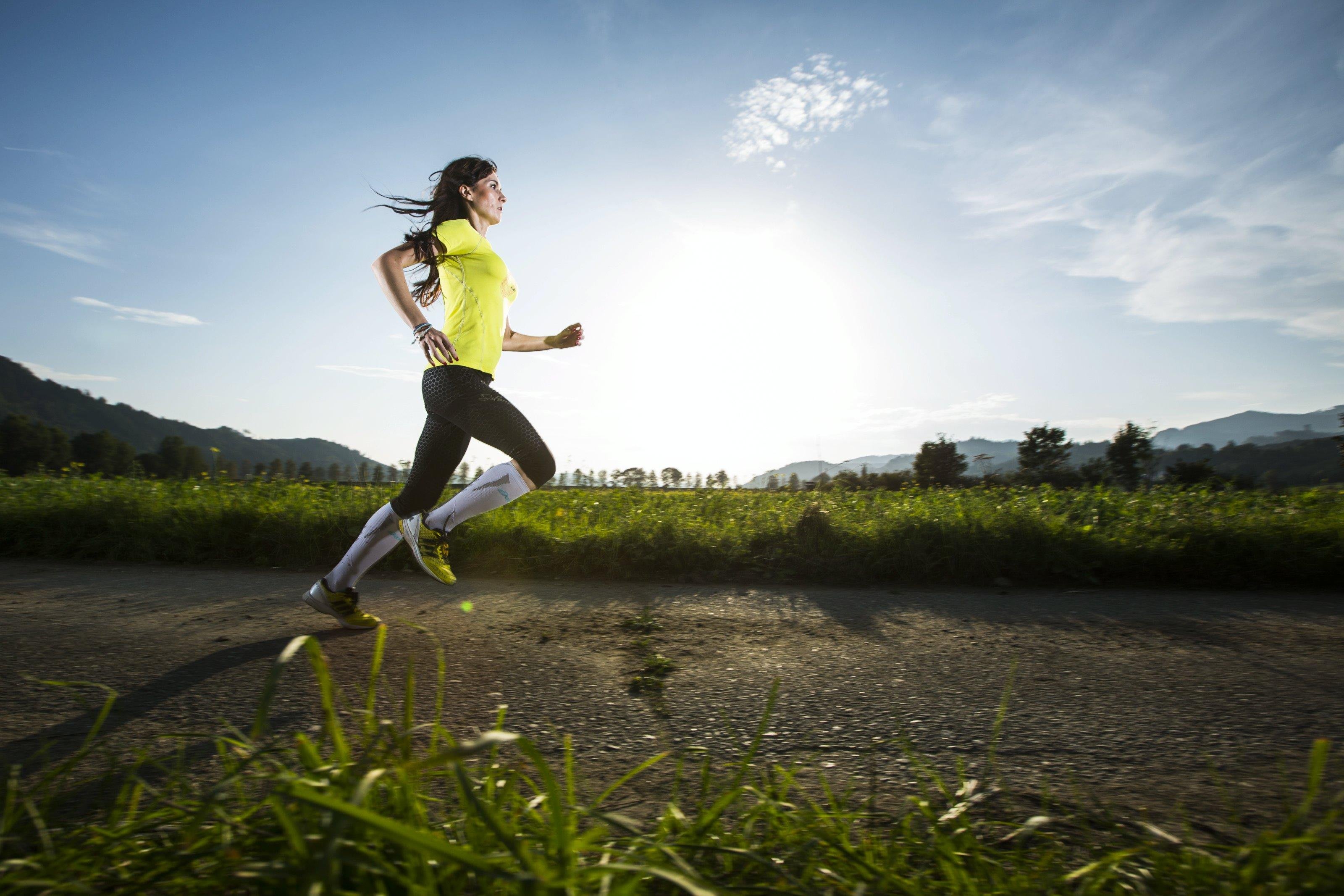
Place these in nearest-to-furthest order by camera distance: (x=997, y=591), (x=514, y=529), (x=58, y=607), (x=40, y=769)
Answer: (x=40, y=769)
(x=58, y=607)
(x=997, y=591)
(x=514, y=529)

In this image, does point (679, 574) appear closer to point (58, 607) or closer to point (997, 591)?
point (997, 591)

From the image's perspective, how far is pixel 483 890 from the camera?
0.83 m

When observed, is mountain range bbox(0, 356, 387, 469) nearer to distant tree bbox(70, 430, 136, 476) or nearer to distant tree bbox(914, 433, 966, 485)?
distant tree bbox(70, 430, 136, 476)

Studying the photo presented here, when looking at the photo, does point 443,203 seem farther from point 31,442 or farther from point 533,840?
point 31,442

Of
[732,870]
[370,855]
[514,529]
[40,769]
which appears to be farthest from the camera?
[514,529]

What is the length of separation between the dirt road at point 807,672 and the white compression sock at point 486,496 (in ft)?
1.48

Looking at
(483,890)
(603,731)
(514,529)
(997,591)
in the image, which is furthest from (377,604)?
(997,591)

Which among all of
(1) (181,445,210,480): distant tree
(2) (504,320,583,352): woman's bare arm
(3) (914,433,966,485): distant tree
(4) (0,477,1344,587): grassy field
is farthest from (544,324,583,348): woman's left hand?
(3) (914,433,966,485): distant tree

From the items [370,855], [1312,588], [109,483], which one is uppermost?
[109,483]

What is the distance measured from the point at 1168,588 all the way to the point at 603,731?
3781 mm

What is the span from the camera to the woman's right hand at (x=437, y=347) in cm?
294

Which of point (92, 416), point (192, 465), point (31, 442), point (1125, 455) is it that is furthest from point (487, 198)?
point (92, 416)

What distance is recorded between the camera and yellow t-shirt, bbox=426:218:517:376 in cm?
310

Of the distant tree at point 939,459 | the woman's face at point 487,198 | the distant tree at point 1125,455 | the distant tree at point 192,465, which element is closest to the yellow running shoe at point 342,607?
the woman's face at point 487,198
